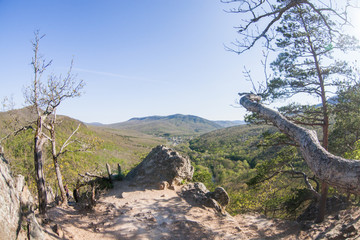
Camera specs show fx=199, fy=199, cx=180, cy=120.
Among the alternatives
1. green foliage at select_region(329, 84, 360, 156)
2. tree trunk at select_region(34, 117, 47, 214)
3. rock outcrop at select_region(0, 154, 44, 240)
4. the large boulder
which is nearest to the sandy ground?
tree trunk at select_region(34, 117, 47, 214)

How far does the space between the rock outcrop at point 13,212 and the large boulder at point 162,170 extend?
6.86m

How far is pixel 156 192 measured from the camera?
425 inches

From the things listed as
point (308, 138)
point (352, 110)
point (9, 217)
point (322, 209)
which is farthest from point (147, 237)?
point (352, 110)

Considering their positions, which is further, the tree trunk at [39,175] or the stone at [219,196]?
the stone at [219,196]

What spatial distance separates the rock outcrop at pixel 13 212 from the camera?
4062 millimetres

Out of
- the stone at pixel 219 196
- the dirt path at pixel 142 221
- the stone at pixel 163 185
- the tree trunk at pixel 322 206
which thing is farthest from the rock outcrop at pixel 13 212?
the tree trunk at pixel 322 206

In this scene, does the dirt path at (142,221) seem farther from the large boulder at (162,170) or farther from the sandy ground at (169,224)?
the large boulder at (162,170)

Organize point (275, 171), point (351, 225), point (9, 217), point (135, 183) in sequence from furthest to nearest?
1. point (135, 183)
2. point (275, 171)
3. point (351, 225)
4. point (9, 217)

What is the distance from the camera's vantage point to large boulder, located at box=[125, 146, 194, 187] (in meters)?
11.6

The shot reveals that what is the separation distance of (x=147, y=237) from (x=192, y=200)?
3603mm

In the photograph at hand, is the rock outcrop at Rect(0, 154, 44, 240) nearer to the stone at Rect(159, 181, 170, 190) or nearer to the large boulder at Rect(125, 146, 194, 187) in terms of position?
the stone at Rect(159, 181, 170, 190)

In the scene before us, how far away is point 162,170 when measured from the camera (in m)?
11.9

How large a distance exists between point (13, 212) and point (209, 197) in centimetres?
811

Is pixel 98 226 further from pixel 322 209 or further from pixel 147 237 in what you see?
pixel 322 209
